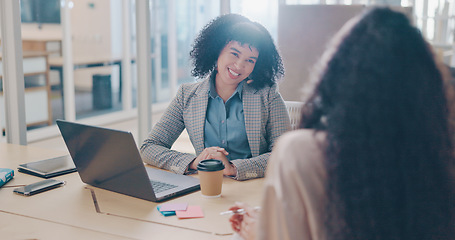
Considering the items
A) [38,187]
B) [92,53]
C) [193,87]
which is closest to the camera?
[38,187]

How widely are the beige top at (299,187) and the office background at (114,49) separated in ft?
4.26

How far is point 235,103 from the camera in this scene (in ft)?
6.75

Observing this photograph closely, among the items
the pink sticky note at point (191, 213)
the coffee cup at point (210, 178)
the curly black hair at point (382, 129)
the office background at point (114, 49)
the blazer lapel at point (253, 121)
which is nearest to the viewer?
the curly black hair at point (382, 129)

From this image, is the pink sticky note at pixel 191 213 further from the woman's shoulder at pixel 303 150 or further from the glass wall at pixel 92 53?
the glass wall at pixel 92 53

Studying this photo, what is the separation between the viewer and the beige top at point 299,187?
74cm

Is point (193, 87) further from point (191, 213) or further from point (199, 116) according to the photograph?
point (191, 213)

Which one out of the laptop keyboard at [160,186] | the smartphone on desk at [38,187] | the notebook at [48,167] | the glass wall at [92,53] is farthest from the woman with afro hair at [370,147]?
the glass wall at [92,53]

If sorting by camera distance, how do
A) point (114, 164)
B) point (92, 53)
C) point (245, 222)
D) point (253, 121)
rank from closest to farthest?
1. point (245, 222)
2. point (114, 164)
3. point (253, 121)
4. point (92, 53)

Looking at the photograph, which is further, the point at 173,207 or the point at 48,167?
the point at 48,167

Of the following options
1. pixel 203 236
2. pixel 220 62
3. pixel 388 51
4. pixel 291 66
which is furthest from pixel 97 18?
pixel 388 51

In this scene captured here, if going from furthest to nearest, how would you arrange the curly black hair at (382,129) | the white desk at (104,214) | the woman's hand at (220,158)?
the woman's hand at (220,158)
the white desk at (104,214)
the curly black hair at (382,129)

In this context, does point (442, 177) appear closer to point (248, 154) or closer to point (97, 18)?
point (248, 154)

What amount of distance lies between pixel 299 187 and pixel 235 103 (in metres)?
1.33

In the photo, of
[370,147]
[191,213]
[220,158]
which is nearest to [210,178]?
[191,213]
